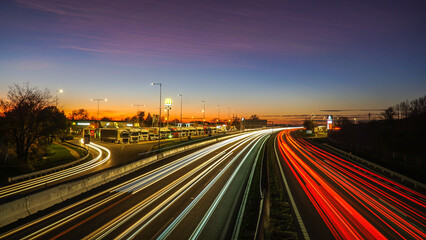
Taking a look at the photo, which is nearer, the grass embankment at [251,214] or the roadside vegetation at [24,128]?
the grass embankment at [251,214]

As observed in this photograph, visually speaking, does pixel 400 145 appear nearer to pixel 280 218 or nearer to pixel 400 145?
pixel 400 145

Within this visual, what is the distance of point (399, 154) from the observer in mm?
42750

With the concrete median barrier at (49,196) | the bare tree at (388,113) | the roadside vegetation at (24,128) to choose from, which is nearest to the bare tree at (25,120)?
the roadside vegetation at (24,128)

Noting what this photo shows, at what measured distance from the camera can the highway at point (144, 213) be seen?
9.90m

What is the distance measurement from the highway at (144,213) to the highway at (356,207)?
179 inches

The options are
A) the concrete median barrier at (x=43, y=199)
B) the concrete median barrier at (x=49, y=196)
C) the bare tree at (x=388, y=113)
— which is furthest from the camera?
the bare tree at (x=388, y=113)

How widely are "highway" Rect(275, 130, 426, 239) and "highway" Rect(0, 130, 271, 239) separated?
456 centimetres

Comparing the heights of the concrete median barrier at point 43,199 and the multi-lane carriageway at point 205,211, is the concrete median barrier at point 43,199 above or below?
above

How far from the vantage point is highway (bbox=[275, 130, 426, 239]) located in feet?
35.4

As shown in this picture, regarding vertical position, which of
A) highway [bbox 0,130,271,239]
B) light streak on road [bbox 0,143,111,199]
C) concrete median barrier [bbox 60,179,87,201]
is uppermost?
concrete median barrier [bbox 60,179,87,201]

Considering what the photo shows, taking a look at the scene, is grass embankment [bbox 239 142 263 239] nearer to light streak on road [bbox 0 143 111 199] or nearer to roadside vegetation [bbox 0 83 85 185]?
light streak on road [bbox 0 143 111 199]

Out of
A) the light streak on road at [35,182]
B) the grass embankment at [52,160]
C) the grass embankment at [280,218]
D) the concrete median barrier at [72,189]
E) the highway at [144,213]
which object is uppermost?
the concrete median barrier at [72,189]

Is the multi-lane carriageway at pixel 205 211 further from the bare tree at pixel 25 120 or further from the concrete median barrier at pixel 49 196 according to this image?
the bare tree at pixel 25 120

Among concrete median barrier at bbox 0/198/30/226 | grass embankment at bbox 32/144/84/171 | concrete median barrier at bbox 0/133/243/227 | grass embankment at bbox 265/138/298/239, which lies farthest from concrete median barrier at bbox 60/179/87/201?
grass embankment at bbox 32/144/84/171
